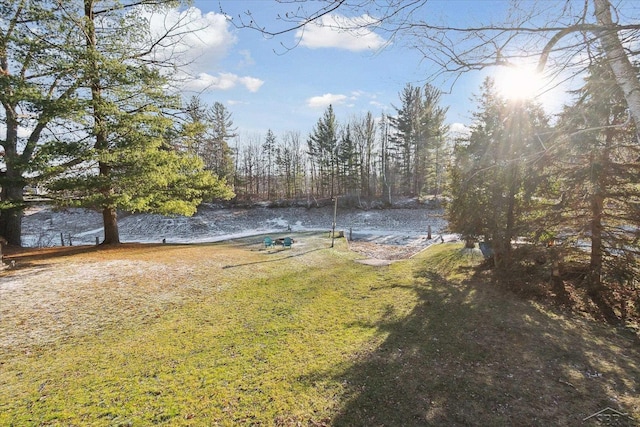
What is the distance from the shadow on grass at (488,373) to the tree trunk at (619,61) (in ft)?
10.5

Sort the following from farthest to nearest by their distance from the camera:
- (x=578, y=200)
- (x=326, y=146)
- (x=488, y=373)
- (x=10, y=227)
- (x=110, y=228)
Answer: (x=326, y=146), (x=110, y=228), (x=10, y=227), (x=578, y=200), (x=488, y=373)

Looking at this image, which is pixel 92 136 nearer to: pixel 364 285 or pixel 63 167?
pixel 63 167

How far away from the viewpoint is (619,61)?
206cm

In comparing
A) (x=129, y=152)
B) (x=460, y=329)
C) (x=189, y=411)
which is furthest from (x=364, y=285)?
(x=129, y=152)

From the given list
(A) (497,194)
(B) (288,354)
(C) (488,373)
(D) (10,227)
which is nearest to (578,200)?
(A) (497,194)

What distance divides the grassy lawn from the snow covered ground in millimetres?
12663

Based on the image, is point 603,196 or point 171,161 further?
point 171,161

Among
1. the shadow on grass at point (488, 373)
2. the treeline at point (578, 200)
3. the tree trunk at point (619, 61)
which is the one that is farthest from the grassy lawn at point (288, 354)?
the tree trunk at point (619, 61)

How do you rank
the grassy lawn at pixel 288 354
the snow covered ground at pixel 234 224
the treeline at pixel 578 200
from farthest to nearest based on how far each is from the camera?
the snow covered ground at pixel 234 224 → the treeline at pixel 578 200 → the grassy lawn at pixel 288 354

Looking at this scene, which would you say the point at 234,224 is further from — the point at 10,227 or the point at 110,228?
the point at 10,227

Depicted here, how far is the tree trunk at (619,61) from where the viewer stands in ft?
6.56

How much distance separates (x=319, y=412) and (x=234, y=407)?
95cm

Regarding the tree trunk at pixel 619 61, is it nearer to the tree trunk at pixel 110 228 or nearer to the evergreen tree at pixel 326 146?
the tree trunk at pixel 110 228

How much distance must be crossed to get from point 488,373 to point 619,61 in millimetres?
3835
